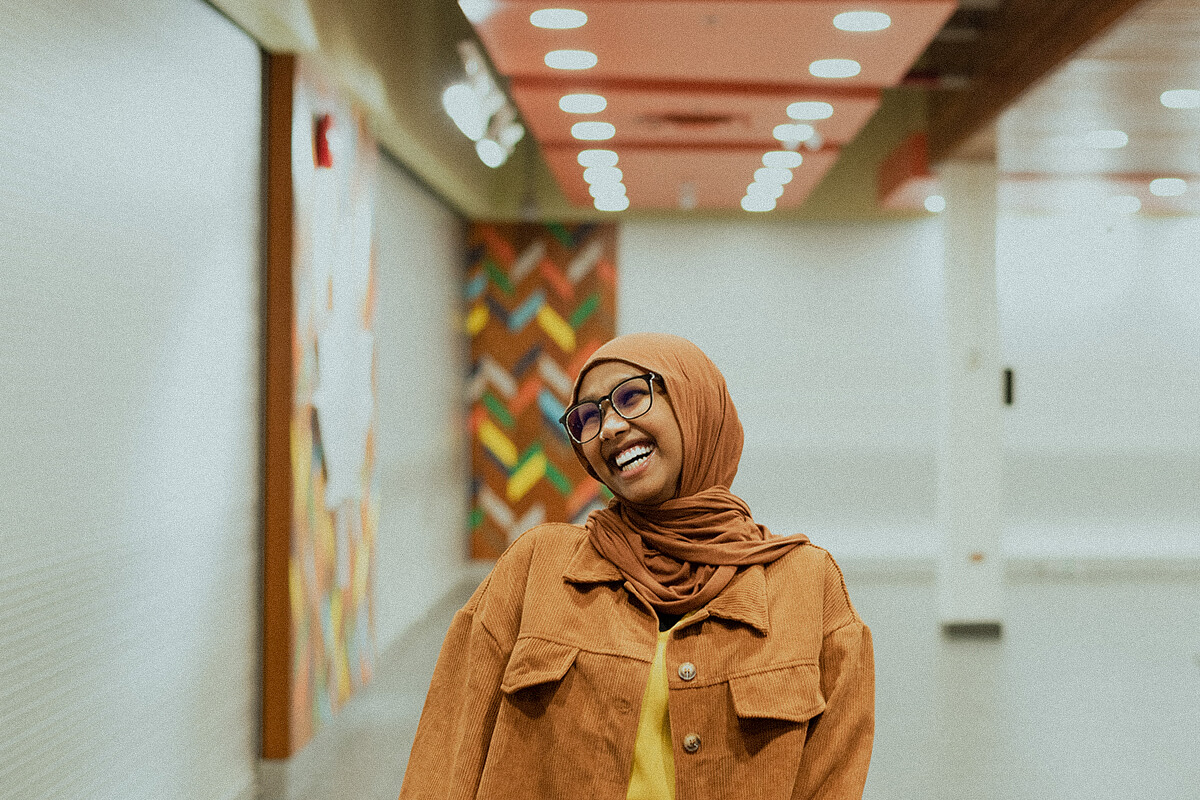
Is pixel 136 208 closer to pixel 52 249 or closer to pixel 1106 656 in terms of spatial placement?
pixel 52 249

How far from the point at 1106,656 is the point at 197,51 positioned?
5.44m

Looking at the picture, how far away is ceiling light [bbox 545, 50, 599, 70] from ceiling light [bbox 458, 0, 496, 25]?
0.46 meters

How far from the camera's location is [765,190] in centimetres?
714

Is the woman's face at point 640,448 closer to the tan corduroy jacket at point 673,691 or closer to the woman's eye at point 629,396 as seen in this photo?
the woman's eye at point 629,396

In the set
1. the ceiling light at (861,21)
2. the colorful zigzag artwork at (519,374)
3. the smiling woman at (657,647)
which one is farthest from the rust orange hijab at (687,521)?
the colorful zigzag artwork at (519,374)

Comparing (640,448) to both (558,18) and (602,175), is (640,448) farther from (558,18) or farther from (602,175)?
(602,175)

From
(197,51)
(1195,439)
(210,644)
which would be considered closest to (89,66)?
(197,51)

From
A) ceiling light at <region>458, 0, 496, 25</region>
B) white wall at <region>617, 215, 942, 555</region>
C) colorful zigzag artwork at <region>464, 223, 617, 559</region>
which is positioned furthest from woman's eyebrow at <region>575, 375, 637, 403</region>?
white wall at <region>617, 215, 942, 555</region>

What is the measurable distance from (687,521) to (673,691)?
0.22 metres

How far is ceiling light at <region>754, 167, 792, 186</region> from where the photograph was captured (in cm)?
641

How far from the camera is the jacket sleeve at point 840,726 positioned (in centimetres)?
136

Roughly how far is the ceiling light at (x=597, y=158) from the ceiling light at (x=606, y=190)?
681 millimetres

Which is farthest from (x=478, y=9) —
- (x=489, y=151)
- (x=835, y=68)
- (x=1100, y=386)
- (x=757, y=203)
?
(x=1100, y=386)

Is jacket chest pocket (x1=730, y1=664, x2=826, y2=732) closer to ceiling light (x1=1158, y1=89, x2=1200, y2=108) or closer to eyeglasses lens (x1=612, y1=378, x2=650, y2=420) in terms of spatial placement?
eyeglasses lens (x1=612, y1=378, x2=650, y2=420)
